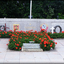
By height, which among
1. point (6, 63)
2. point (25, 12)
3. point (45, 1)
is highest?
point (45, 1)

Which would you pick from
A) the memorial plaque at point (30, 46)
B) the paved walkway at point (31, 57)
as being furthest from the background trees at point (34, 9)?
the paved walkway at point (31, 57)

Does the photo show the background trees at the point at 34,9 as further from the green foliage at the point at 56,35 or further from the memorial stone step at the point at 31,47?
the memorial stone step at the point at 31,47

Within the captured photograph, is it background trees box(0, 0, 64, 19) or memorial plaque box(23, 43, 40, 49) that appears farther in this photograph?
background trees box(0, 0, 64, 19)

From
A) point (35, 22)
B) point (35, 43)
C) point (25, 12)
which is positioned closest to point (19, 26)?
point (35, 22)

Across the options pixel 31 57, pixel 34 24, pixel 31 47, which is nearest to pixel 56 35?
pixel 34 24

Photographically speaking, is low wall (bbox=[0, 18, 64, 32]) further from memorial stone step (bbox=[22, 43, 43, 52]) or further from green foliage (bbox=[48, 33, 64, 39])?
memorial stone step (bbox=[22, 43, 43, 52])

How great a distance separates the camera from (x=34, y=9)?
20594mm

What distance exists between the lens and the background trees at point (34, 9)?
19.8 meters

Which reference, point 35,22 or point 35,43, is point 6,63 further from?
point 35,22

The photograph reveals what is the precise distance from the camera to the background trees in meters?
19.8

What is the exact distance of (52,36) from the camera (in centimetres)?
1268

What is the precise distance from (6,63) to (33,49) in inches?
89.8

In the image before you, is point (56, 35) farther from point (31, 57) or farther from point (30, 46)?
point (31, 57)

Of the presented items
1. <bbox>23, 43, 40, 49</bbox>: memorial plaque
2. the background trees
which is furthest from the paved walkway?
the background trees
